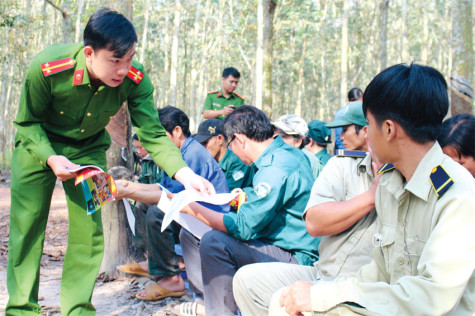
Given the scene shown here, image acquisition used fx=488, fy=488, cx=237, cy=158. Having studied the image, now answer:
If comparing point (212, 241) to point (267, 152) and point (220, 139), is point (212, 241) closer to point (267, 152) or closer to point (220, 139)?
point (267, 152)

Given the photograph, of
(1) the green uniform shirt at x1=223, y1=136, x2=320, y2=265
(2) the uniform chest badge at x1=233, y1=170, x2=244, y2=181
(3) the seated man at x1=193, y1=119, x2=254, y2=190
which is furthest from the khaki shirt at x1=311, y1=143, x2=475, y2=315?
(3) the seated man at x1=193, y1=119, x2=254, y2=190

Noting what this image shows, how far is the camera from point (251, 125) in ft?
10.5

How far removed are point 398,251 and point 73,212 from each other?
6.51 feet

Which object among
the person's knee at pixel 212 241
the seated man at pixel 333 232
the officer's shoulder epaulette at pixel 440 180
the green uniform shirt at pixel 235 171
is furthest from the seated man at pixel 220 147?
the officer's shoulder epaulette at pixel 440 180

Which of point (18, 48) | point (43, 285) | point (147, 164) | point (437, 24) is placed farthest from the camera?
point (437, 24)

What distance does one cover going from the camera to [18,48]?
51.6 feet

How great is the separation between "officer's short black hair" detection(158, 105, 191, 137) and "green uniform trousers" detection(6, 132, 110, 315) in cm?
99

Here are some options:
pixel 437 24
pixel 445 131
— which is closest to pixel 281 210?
pixel 445 131

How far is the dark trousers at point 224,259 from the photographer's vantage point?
2838mm

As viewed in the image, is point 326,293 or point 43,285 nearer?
point 326,293

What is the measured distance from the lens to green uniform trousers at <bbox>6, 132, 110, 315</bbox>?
2834 millimetres

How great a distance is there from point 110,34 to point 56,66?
0.39 metres

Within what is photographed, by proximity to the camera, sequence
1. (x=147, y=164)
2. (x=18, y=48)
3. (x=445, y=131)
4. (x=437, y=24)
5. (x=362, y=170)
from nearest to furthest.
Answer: (x=362, y=170), (x=445, y=131), (x=147, y=164), (x=18, y=48), (x=437, y=24)

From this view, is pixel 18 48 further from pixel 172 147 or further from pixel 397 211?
pixel 397 211
